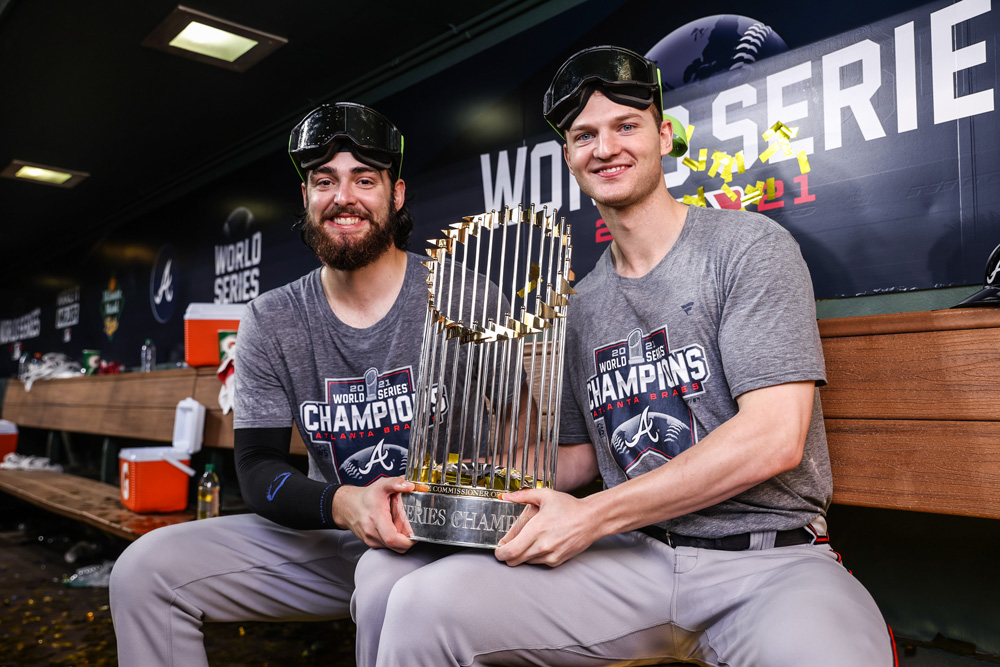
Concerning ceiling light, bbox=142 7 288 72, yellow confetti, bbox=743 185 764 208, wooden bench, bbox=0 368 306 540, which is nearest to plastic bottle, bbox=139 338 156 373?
wooden bench, bbox=0 368 306 540

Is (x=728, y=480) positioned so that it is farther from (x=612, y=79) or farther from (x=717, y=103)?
(x=717, y=103)

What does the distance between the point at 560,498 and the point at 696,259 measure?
0.49 meters

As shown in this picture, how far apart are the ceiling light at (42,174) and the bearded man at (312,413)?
427 centimetres

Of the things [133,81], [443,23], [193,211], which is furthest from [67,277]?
[443,23]

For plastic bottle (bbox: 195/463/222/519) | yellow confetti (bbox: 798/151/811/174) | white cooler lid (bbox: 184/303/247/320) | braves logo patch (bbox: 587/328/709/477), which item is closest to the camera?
braves logo patch (bbox: 587/328/709/477)

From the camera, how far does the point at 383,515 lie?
113cm

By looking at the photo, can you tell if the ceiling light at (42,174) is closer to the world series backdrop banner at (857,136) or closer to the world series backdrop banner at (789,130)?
the world series backdrop banner at (789,130)

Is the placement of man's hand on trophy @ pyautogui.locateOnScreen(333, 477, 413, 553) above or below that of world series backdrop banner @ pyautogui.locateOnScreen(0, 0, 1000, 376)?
below

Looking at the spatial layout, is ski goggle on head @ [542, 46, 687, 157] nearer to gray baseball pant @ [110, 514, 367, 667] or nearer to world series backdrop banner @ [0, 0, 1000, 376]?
world series backdrop banner @ [0, 0, 1000, 376]

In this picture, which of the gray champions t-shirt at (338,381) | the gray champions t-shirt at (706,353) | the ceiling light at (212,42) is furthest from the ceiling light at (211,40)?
the gray champions t-shirt at (706,353)

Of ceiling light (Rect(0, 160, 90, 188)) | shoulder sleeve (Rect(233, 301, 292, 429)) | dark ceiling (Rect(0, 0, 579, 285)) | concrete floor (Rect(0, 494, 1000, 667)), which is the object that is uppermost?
dark ceiling (Rect(0, 0, 579, 285))

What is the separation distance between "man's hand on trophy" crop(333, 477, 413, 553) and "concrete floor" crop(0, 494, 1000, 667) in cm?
123

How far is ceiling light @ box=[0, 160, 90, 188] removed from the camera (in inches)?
193

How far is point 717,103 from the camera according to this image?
2.17 meters
